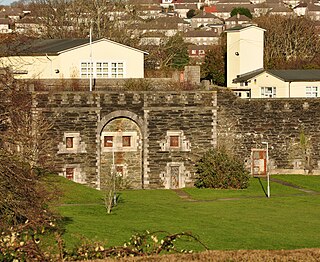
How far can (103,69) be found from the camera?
181 ft

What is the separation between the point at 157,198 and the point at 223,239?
12518mm

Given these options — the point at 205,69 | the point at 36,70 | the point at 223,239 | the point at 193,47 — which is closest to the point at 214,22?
the point at 193,47

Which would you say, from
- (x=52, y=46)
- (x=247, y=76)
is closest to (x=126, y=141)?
(x=52, y=46)

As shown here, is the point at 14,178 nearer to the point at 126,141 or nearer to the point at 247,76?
the point at 126,141

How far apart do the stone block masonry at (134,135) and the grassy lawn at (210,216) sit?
2.11m

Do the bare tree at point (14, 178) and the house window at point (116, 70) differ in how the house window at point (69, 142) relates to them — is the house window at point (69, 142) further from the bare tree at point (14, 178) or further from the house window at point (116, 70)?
the bare tree at point (14, 178)

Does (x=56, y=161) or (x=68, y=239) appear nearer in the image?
(x=68, y=239)

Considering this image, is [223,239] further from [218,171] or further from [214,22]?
[214,22]

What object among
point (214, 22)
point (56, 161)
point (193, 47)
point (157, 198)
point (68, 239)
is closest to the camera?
point (68, 239)

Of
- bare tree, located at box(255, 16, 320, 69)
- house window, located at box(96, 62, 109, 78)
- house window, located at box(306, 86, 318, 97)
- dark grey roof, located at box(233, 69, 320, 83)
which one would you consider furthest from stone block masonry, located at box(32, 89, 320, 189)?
bare tree, located at box(255, 16, 320, 69)

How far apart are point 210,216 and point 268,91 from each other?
98.2 ft

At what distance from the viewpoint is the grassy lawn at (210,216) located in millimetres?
32344

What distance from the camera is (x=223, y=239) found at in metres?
32.3

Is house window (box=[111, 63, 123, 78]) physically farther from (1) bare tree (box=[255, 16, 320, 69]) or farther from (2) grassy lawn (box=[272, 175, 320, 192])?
(1) bare tree (box=[255, 16, 320, 69])
